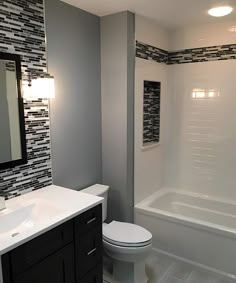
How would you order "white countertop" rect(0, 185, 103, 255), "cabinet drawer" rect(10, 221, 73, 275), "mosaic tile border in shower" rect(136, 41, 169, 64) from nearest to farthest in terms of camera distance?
"cabinet drawer" rect(10, 221, 73, 275), "white countertop" rect(0, 185, 103, 255), "mosaic tile border in shower" rect(136, 41, 169, 64)

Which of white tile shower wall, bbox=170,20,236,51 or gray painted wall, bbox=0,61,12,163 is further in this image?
white tile shower wall, bbox=170,20,236,51

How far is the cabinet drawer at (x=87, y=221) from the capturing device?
167 cm

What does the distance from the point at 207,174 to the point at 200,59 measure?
1.32 metres

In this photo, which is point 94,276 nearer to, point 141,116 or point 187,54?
point 141,116

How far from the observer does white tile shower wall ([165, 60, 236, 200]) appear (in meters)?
2.83

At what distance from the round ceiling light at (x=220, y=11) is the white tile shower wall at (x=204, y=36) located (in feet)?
0.99

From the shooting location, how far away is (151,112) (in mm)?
3059

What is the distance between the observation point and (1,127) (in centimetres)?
178

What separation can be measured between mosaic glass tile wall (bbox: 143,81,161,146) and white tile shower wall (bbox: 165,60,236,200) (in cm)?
22

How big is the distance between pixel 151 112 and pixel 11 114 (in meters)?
1.69

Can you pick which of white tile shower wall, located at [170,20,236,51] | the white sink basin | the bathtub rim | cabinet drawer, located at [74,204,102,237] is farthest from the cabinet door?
white tile shower wall, located at [170,20,236,51]

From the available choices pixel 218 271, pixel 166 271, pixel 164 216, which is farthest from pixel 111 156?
pixel 218 271

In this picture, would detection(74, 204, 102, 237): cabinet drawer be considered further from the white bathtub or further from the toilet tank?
the white bathtub

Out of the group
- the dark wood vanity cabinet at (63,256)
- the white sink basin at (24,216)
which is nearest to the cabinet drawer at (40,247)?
the dark wood vanity cabinet at (63,256)
